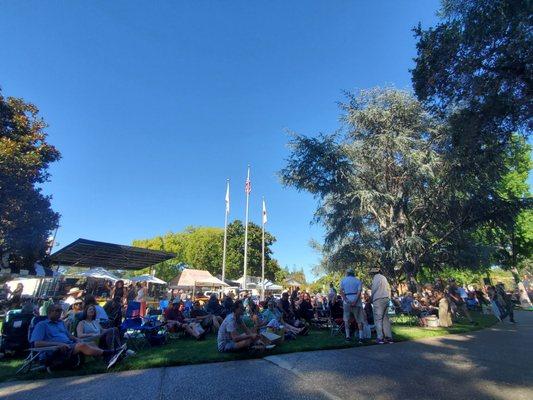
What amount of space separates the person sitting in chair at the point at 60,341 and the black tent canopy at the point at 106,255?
1135cm

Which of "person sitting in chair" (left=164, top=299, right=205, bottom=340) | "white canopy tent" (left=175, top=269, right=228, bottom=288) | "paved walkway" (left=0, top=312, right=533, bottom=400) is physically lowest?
"paved walkway" (left=0, top=312, right=533, bottom=400)

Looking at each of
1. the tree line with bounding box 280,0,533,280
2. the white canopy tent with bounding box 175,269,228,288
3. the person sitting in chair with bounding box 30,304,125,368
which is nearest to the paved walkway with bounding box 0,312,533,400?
the person sitting in chair with bounding box 30,304,125,368

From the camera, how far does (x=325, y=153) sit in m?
17.2

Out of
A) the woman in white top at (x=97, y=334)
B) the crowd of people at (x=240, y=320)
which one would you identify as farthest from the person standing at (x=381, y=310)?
the woman in white top at (x=97, y=334)

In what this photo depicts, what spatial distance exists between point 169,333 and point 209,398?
6290 millimetres

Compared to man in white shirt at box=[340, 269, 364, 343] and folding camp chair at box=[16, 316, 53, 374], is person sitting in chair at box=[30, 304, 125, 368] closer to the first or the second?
folding camp chair at box=[16, 316, 53, 374]

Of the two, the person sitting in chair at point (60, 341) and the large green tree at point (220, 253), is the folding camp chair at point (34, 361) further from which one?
the large green tree at point (220, 253)

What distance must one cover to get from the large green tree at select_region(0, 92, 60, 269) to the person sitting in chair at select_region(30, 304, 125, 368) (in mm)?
16272

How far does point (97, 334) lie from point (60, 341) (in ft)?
2.50

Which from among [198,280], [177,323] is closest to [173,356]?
[177,323]

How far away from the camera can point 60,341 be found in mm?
6039

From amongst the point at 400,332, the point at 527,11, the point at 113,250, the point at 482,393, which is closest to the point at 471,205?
the point at 400,332

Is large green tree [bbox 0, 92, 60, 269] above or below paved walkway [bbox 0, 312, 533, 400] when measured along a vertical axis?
above

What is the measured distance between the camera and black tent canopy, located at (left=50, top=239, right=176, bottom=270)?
18188 mm
